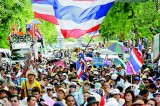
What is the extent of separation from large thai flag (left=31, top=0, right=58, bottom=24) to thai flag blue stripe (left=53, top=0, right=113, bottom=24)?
2.59 meters

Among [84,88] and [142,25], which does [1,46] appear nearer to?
[142,25]

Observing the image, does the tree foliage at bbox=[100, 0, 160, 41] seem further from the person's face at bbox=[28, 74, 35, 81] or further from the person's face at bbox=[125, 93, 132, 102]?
the person's face at bbox=[125, 93, 132, 102]

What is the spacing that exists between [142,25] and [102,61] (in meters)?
3.50

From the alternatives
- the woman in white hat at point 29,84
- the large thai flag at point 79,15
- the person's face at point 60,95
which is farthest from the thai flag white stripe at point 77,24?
the person's face at point 60,95

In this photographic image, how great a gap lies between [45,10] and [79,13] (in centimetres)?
298

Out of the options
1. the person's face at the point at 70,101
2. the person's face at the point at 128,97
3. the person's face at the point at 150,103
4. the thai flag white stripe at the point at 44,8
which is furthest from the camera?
the thai flag white stripe at the point at 44,8

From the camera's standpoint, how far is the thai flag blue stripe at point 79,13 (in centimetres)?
1252

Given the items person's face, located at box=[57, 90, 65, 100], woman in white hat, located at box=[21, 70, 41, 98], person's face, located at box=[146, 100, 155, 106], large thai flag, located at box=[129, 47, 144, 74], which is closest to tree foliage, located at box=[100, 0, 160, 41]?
large thai flag, located at box=[129, 47, 144, 74]

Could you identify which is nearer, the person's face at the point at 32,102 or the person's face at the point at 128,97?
the person's face at the point at 32,102

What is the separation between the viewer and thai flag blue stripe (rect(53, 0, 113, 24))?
12.5 metres

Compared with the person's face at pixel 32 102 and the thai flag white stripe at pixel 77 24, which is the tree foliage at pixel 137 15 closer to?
the thai flag white stripe at pixel 77 24

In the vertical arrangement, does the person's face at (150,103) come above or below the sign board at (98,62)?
below

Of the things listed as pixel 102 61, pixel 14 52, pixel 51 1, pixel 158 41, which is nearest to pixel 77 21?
pixel 51 1

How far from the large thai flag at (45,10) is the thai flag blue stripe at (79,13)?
2585 mm
